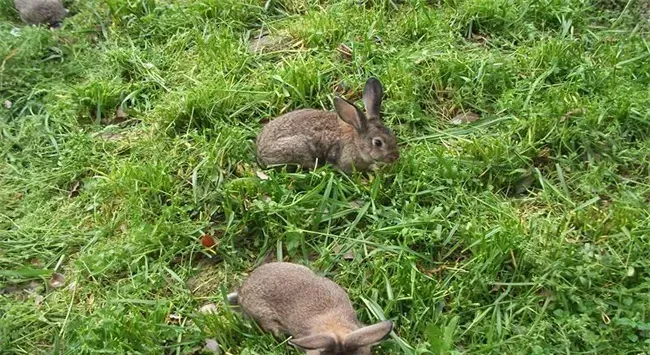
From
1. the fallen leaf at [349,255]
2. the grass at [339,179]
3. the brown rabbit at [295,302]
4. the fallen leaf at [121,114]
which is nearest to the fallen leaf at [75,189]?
the grass at [339,179]

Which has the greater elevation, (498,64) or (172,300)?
(498,64)

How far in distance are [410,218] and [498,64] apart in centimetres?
172

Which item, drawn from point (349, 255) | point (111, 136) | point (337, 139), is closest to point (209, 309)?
point (349, 255)

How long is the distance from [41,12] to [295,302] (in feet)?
14.8

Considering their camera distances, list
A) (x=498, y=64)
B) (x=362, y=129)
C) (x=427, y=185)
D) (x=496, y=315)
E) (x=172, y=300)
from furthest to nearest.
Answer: (x=498, y=64) → (x=362, y=129) → (x=427, y=185) → (x=172, y=300) → (x=496, y=315)

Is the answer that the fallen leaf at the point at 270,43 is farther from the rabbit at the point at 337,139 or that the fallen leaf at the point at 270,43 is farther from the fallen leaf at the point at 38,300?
the fallen leaf at the point at 38,300

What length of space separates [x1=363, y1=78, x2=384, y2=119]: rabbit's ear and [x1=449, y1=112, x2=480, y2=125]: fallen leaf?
63 cm

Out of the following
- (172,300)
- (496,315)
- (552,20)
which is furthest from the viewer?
(552,20)

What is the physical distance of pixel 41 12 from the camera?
697cm

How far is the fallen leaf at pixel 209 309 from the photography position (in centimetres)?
420

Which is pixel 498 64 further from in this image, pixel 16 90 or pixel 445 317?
pixel 16 90

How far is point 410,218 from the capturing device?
4.56m

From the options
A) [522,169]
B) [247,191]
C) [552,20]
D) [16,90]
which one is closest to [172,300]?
[247,191]

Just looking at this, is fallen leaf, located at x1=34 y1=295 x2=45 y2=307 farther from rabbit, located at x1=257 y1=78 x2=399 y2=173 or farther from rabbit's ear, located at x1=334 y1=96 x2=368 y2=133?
rabbit's ear, located at x1=334 y1=96 x2=368 y2=133
